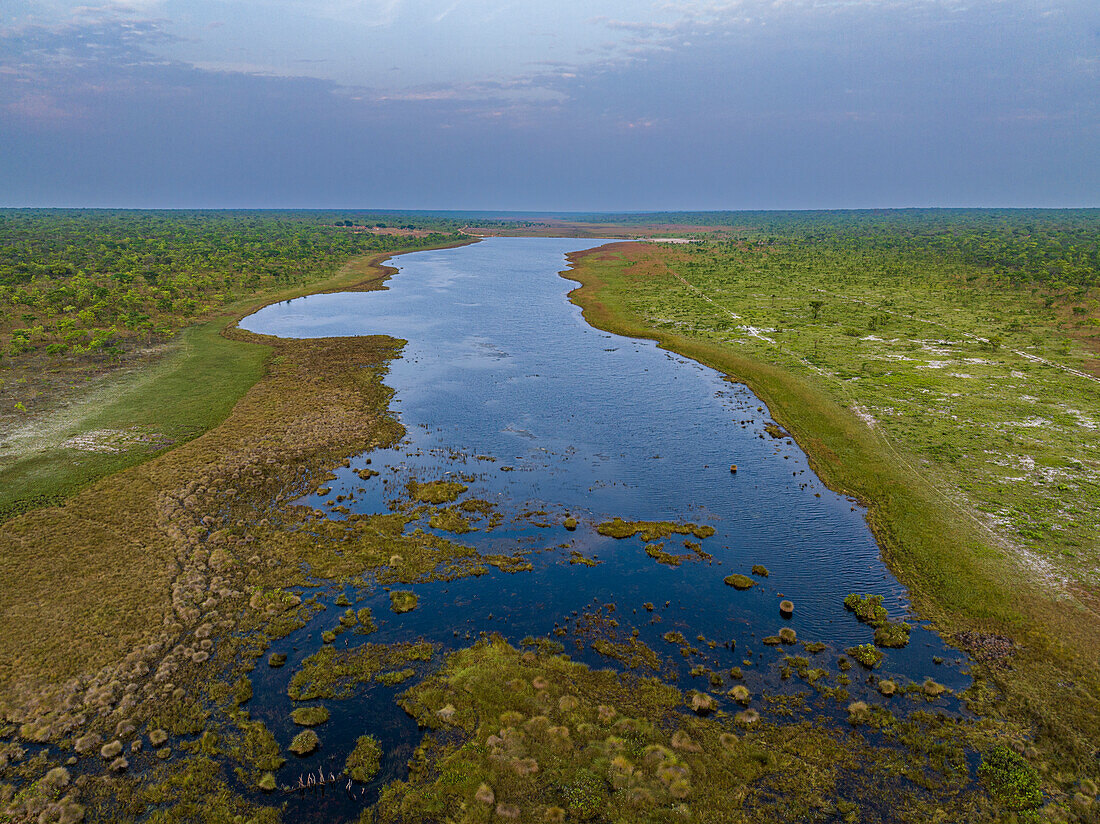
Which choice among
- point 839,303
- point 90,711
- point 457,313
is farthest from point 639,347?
point 90,711

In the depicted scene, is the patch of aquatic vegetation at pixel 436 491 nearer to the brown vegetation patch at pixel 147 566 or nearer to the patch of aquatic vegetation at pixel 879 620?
the brown vegetation patch at pixel 147 566

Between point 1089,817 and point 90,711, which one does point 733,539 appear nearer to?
point 1089,817

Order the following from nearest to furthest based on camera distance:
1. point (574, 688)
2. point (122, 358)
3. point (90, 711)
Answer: point (90, 711) → point (574, 688) → point (122, 358)

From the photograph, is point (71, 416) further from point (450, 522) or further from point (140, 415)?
point (450, 522)

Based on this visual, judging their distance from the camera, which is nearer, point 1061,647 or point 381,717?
point 381,717

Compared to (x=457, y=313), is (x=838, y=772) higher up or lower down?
lower down

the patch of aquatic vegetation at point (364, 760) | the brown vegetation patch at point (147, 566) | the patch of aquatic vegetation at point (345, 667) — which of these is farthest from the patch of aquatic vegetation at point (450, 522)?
the patch of aquatic vegetation at point (364, 760)
